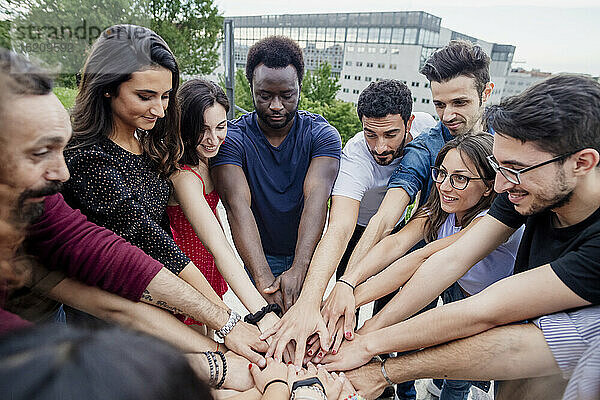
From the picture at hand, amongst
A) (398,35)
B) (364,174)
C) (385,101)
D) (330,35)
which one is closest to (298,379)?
(364,174)

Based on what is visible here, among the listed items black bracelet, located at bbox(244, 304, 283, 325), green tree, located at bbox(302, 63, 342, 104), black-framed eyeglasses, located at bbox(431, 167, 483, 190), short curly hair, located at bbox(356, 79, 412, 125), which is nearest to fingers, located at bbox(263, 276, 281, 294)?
black bracelet, located at bbox(244, 304, 283, 325)

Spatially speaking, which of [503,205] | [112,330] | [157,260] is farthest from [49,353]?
[503,205]

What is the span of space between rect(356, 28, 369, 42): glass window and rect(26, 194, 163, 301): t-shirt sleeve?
3949cm

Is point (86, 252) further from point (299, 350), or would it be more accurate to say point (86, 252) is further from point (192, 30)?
point (192, 30)

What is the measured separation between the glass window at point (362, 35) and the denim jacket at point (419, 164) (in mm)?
38335

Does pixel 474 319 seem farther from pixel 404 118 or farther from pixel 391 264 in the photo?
pixel 404 118

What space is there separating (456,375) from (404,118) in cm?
126

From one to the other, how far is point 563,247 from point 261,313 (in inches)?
43.7

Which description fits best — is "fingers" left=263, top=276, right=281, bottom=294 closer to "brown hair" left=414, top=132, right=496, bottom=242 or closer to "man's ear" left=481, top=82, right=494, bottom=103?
"brown hair" left=414, top=132, right=496, bottom=242

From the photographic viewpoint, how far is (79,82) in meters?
1.48

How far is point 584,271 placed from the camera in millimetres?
1125

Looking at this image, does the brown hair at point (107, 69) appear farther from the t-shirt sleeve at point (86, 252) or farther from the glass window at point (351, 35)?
the glass window at point (351, 35)

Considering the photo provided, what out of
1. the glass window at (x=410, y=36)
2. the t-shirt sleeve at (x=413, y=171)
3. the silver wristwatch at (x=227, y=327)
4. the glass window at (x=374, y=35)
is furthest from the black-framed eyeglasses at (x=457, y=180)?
the glass window at (x=374, y=35)

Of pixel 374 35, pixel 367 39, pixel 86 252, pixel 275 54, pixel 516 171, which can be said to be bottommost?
pixel 86 252
